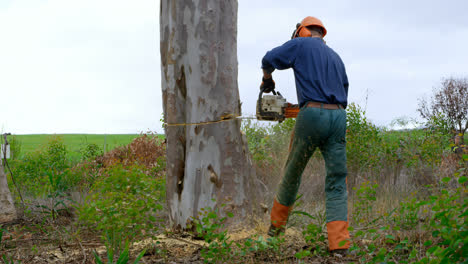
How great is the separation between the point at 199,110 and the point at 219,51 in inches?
26.3

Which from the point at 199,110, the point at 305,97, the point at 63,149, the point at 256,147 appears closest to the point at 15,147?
the point at 63,149

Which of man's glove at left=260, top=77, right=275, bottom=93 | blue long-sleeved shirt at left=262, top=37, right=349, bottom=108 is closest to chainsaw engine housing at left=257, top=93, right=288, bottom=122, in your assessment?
man's glove at left=260, top=77, right=275, bottom=93

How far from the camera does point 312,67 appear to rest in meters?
4.52

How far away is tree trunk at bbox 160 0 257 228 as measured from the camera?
4.79 meters

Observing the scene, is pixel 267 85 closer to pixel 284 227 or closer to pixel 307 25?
pixel 307 25

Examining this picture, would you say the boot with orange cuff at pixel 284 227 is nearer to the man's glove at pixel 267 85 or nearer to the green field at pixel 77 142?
the man's glove at pixel 267 85

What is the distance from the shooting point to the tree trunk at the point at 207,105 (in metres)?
4.79

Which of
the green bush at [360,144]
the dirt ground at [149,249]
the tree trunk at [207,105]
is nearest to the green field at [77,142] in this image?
the green bush at [360,144]

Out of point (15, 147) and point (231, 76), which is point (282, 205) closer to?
point (231, 76)

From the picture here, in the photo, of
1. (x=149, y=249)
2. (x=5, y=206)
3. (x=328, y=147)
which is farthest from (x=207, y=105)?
(x=5, y=206)

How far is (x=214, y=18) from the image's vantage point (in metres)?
4.81

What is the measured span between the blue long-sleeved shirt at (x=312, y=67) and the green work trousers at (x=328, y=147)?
0.15 metres

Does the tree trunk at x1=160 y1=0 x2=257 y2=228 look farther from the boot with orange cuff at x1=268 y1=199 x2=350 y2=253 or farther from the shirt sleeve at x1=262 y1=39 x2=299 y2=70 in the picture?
the shirt sleeve at x1=262 y1=39 x2=299 y2=70

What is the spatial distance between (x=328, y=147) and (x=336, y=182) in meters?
0.36
